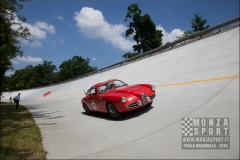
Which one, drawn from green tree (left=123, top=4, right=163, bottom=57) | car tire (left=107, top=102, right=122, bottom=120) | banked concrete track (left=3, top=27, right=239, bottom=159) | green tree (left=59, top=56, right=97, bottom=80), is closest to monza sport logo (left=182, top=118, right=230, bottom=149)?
banked concrete track (left=3, top=27, right=239, bottom=159)

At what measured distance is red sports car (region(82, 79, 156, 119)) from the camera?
613 centimetres

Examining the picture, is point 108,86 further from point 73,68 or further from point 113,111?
point 73,68

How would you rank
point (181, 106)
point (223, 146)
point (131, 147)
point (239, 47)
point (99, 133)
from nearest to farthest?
1. point (223, 146)
2. point (131, 147)
3. point (99, 133)
4. point (181, 106)
5. point (239, 47)

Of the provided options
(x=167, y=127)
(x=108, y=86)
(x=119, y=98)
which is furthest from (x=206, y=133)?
(x=108, y=86)

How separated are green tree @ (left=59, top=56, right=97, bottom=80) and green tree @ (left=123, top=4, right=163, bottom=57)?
3927cm

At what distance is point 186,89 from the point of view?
7.87m

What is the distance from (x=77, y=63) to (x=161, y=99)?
7920 centimetres

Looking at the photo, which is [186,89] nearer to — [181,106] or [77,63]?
[181,106]

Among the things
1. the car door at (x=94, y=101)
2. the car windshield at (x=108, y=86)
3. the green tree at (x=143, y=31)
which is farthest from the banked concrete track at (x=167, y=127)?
the green tree at (x=143, y=31)

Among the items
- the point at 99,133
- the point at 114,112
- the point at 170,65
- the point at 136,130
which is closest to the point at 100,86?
the point at 114,112

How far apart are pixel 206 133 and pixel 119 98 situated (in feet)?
10.1

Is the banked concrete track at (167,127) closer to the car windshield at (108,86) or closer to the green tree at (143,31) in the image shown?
the car windshield at (108,86)

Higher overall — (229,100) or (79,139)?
(229,100)

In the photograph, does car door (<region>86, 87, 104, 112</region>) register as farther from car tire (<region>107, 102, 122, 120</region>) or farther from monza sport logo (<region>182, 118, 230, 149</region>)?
monza sport logo (<region>182, 118, 230, 149</region>)
